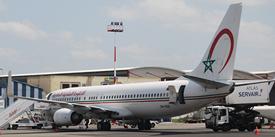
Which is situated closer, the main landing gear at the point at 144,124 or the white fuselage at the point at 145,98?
the white fuselage at the point at 145,98

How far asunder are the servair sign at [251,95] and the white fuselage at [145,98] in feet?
16.2

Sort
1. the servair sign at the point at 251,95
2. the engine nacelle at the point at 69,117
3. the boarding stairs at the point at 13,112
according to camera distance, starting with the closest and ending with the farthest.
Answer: the servair sign at the point at 251,95
the engine nacelle at the point at 69,117
the boarding stairs at the point at 13,112

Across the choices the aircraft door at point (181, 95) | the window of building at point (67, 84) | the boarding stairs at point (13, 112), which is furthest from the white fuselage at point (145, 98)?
the window of building at point (67, 84)

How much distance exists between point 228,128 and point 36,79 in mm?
36313

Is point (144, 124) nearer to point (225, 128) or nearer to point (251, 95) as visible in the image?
point (225, 128)

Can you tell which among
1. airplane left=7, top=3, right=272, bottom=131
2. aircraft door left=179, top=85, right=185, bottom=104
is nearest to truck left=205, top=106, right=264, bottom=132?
airplane left=7, top=3, right=272, bottom=131

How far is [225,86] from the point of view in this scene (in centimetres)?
2588

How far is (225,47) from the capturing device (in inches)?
1045

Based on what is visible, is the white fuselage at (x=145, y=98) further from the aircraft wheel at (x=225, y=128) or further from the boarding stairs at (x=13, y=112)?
the boarding stairs at (x=13, y=112)

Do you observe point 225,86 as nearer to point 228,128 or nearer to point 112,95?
point 228,128

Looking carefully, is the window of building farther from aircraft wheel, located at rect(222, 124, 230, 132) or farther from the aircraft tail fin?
the aircraft tail fin

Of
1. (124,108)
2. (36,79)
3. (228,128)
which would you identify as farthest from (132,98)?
(36,79)

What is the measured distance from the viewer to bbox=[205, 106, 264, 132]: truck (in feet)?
97.8

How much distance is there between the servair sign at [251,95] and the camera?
30.5 m
